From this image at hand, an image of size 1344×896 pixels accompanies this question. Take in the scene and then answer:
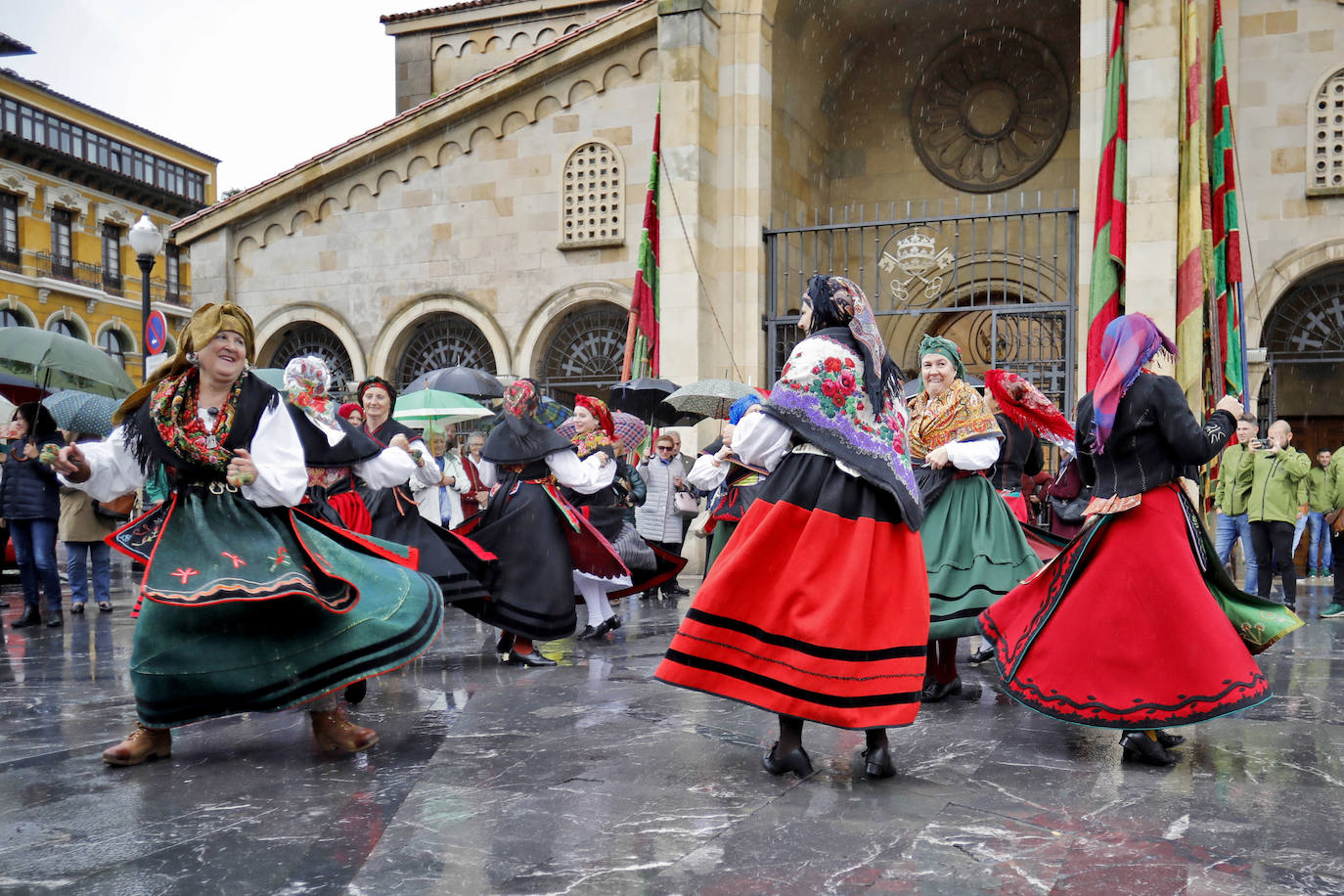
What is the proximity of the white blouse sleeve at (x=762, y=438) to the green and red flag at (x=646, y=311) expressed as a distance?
30.3 feet

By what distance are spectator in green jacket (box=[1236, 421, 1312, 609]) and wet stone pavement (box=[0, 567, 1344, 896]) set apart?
4.95m

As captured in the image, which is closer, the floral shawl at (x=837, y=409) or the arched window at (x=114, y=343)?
the floral shawl at (x=837, y=409)

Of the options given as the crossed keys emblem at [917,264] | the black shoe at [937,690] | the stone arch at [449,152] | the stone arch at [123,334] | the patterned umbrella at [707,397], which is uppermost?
the stone arch at [449,152]

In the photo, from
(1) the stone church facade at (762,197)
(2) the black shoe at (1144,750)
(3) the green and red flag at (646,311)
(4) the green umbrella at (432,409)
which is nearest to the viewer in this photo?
(2) the black shoe at (1144,750)

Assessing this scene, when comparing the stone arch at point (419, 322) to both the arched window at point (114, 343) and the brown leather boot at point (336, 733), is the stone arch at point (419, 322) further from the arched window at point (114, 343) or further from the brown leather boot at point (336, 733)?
the arched window at point (114, 343)

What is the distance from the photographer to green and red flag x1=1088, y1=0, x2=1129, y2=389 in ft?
38.4

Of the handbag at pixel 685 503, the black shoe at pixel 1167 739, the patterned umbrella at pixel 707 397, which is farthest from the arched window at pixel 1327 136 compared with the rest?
the black shoe at pixel 1167 739

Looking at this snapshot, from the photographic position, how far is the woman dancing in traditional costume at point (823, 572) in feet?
14.0

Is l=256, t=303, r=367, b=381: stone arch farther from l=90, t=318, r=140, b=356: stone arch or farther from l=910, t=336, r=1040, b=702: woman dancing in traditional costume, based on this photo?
l=90, t=318, r=140, b=356: stone arch

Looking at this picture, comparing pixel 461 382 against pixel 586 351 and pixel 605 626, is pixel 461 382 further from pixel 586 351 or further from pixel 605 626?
pixel 605 626

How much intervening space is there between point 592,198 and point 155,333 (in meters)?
6.06

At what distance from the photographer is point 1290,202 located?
13172 mm

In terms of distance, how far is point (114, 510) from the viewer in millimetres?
9617

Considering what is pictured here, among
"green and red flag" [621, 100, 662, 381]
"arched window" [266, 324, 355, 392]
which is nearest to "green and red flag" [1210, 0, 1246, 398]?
"green and red flag" [621, 100, 662, 381]
